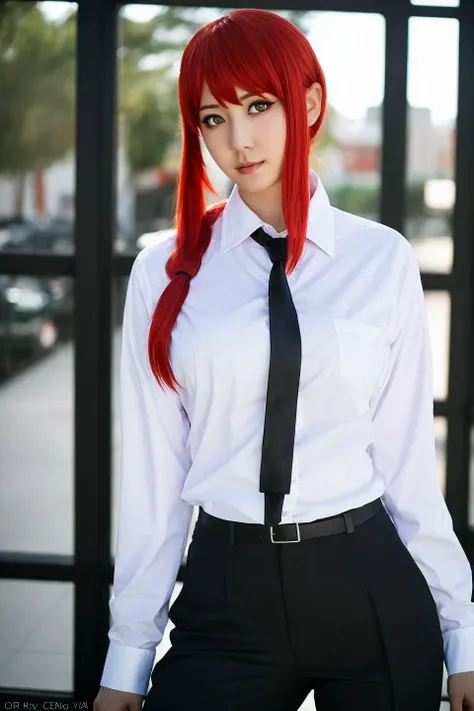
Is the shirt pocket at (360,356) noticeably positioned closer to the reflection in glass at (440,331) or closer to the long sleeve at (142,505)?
the long sleeve at (142,505)

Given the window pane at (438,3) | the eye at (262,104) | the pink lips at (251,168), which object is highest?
the window pane at (438,3)

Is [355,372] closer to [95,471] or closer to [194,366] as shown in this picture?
[194,366]

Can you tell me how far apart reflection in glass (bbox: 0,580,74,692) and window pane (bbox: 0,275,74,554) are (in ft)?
0.37

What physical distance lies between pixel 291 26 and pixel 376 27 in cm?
86

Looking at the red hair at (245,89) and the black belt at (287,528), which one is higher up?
the red hair at (245,89)

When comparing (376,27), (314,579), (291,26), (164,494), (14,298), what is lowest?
(314,579)

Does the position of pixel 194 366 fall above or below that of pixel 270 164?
below

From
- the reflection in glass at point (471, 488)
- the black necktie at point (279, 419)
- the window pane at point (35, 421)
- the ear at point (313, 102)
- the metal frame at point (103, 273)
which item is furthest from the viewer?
the window pane at point (35, 421)

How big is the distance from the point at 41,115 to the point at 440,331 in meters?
1.12

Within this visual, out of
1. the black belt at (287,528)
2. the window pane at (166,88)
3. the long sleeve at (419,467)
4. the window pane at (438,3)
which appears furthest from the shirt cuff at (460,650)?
the window pane at (438,3)

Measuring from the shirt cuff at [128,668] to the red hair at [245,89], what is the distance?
17.7 inches

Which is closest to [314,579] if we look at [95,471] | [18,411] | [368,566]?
[368,566]

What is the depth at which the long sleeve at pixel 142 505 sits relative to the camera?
1.60m

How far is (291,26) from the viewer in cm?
153
